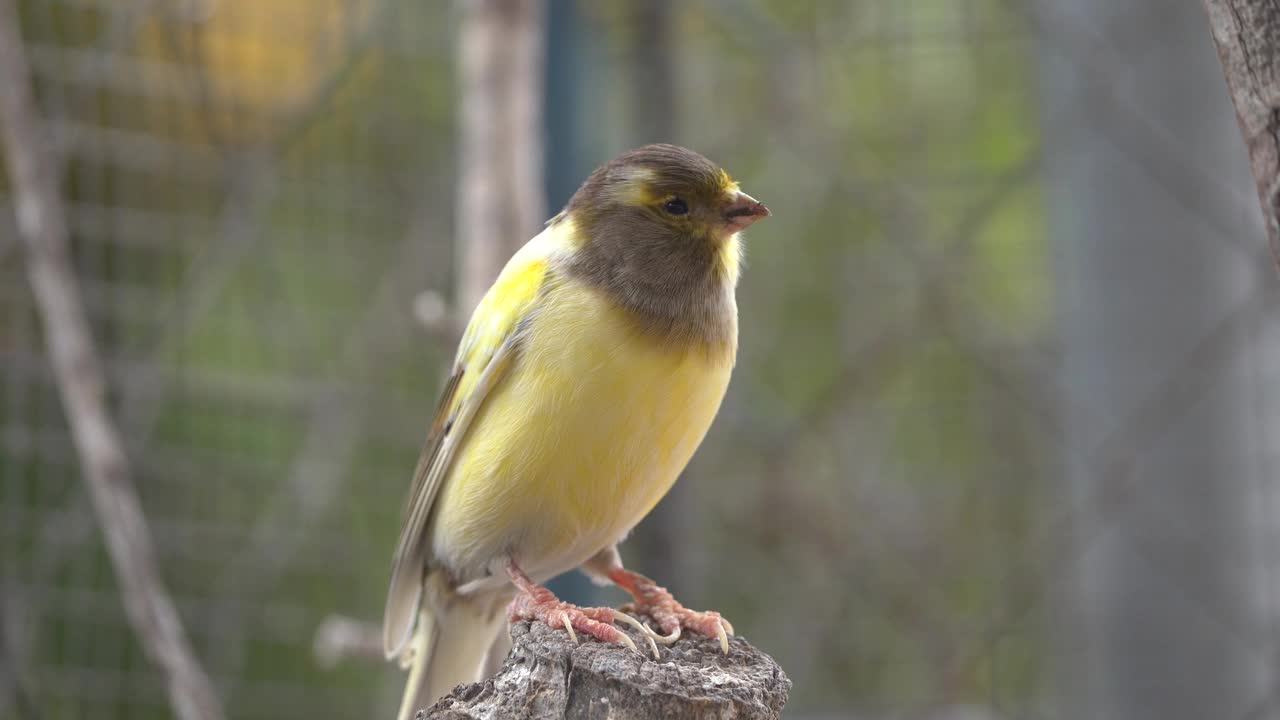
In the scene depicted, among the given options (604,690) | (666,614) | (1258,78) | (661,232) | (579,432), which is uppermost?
(1258,78)

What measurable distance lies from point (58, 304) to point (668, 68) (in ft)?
5.16

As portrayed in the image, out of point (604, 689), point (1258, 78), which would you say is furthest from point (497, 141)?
point (1258, 78)

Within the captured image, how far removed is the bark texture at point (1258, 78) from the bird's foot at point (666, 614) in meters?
0.70

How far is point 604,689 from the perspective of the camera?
123 centimetres

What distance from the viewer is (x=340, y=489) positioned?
12.2 ft

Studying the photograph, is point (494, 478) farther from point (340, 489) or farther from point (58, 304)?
point (340, 489)

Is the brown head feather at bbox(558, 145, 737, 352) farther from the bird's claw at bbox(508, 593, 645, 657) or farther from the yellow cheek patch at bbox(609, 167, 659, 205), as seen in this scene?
the bird's claw at bbox(508, 593, 645, 657)

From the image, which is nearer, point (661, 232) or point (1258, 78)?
point (1258, 78)

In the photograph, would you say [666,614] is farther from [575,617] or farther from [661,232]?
[661,232]

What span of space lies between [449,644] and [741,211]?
75cm

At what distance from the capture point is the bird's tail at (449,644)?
1992 millimetres

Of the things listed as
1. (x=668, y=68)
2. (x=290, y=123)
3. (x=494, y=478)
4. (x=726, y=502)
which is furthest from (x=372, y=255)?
(x=494, y=478)

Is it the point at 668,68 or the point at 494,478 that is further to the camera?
the point at 668,68

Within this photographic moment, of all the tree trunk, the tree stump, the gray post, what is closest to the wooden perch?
the tree stump
